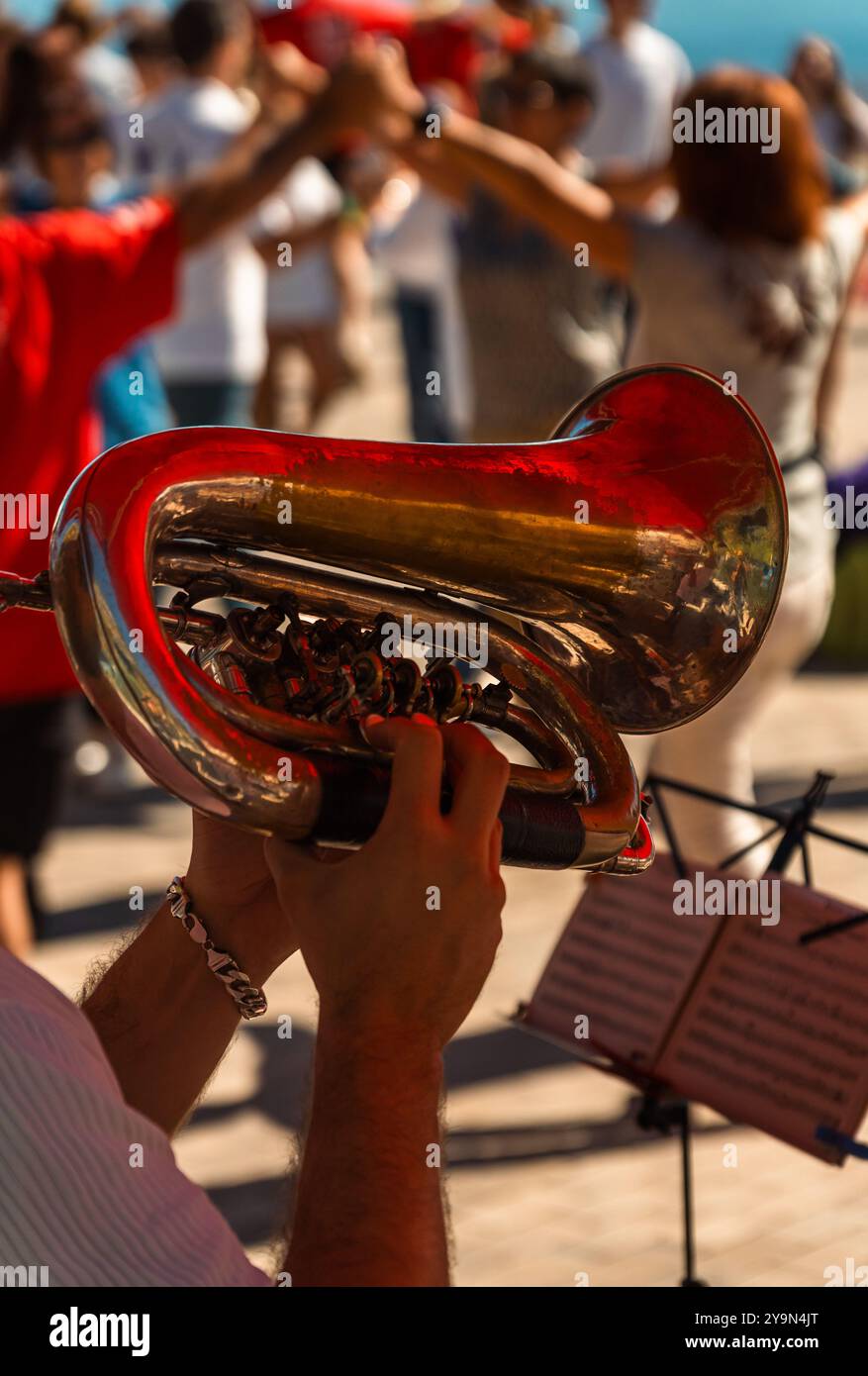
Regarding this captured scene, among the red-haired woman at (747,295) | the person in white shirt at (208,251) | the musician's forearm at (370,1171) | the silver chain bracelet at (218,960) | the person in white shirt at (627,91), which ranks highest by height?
the person in white shirt at (627,91)

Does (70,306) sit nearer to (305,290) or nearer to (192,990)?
(192,990)

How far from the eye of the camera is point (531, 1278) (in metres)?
2.52

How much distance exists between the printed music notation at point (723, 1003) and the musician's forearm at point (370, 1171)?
0.62 metres

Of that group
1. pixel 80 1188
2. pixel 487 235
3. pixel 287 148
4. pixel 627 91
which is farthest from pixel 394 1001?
pixel 627 91

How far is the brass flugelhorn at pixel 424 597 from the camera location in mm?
1045

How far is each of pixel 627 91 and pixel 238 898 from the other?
18.3 feet

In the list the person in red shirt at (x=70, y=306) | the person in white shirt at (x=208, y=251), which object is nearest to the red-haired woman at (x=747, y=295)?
the person in red shirt at (x=70, y=306)

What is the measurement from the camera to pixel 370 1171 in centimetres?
102

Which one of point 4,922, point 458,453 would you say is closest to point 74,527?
point 458,453

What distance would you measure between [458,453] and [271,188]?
1.98 metres

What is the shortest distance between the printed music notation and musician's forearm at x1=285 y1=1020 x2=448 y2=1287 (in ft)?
2.03

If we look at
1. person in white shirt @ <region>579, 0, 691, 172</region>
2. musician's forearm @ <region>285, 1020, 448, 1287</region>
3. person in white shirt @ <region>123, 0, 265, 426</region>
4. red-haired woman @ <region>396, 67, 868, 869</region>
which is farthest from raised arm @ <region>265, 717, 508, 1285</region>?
person in white shirt @ <region>579, 0, 691, 172</region>

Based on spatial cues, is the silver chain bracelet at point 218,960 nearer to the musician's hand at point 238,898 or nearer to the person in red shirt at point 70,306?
the musician's hand at point 238,898
